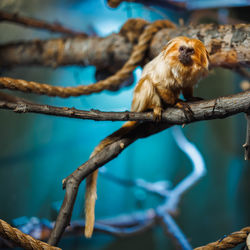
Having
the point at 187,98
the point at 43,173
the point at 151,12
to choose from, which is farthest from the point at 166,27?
the point at 43,173

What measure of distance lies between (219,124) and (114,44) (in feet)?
2.69

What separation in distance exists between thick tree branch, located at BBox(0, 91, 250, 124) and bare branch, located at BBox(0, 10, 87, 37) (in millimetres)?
1018

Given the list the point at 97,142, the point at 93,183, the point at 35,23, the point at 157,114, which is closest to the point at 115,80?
the point at 97,142

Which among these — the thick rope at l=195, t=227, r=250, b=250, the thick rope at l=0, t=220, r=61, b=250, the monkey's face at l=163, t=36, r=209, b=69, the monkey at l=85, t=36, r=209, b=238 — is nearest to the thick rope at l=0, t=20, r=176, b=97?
the monkey at l=85, t=36, r=209, b=238

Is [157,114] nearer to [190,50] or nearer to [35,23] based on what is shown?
[190,50]

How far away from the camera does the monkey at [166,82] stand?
2.97 feet

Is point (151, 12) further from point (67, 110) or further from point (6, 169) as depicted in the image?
point (6, 169)

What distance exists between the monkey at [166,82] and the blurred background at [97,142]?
0.43 ft

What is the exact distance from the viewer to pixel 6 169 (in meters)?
1.40

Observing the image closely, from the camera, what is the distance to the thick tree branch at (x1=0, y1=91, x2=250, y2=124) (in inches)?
34.0

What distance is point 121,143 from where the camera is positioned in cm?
100

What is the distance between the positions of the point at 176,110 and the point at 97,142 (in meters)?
0.58

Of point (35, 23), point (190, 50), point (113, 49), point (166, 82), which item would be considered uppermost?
point (35, 23)

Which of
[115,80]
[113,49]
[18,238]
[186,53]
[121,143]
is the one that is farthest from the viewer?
[113,49]
